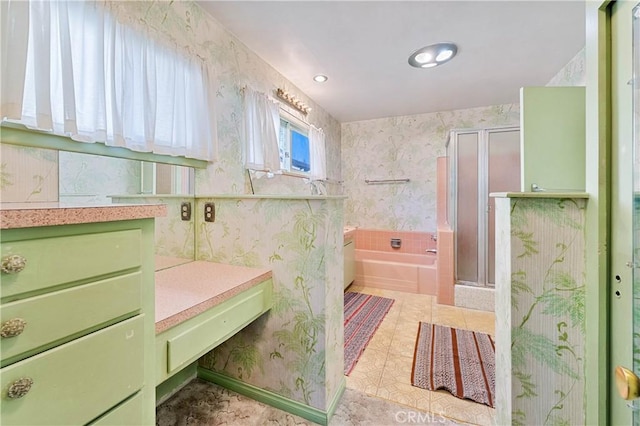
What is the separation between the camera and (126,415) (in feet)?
2.26

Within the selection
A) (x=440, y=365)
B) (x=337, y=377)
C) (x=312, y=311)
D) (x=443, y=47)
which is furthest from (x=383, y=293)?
(x=443, y=47)

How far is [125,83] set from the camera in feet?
4.09

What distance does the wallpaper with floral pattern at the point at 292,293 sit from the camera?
133 cm

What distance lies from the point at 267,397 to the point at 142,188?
52.9 inches

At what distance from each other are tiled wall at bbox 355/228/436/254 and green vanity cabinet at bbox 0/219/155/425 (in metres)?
3.60

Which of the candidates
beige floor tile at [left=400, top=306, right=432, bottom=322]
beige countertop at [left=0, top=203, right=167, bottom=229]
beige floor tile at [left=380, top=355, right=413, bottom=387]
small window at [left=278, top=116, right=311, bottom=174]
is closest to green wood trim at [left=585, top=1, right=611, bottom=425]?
beige floor tile at [left=380, top=355, right=413, bottom=387]

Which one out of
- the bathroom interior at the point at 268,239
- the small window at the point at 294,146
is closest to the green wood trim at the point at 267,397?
the bathroom interior at the point at 268,239

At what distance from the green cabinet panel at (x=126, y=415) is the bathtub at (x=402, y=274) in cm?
300

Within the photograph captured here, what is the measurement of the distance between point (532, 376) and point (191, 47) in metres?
2.42

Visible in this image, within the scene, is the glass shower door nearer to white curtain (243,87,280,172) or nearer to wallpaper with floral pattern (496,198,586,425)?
wallpaper with floral pattern (496,198,586,425)

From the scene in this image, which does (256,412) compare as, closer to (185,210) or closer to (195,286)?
(195,286)

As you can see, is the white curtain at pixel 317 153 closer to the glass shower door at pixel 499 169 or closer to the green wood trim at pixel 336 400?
the glass shower door at pixel 499 169

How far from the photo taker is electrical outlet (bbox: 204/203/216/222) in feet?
5.21

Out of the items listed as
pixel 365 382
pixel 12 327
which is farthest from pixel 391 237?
pixel 12 327
